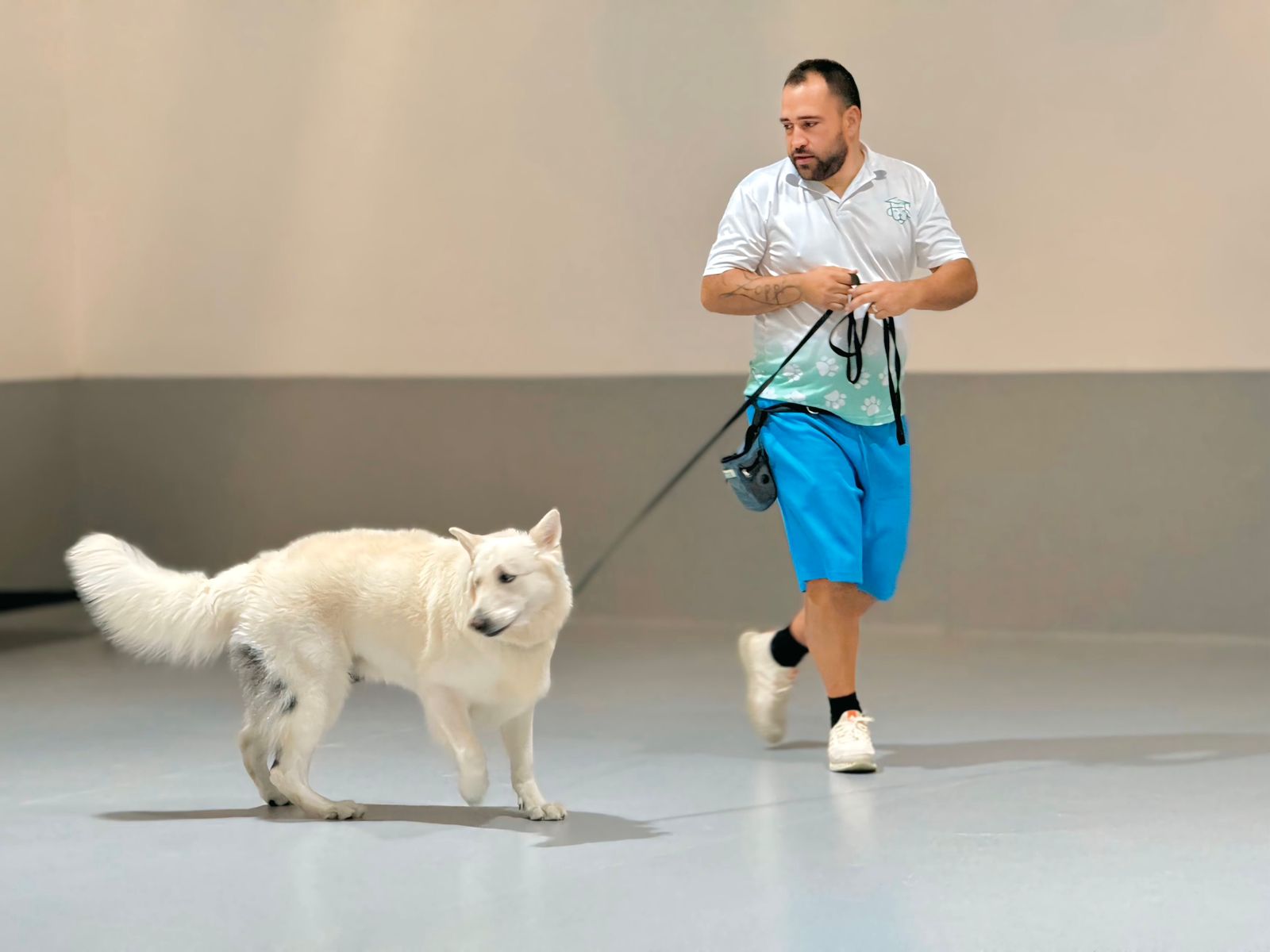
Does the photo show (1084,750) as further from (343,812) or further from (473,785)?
(343,812)

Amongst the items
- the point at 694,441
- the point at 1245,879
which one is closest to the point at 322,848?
the point at 1245,879

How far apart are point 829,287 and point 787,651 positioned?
3.34ft

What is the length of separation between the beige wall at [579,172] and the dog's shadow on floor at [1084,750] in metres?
2.00

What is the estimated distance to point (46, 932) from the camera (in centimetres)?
271

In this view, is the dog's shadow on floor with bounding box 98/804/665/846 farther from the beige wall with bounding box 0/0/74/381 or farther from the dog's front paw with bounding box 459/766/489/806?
the beige wall with bounding box 0/0/74/381

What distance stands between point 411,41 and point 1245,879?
15.7ft

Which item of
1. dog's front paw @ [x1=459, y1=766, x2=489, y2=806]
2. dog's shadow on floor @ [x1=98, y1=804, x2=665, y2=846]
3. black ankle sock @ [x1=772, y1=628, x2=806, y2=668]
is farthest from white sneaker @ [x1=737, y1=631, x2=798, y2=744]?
dog's front paw @ [x1=459, y1=766, x2=489, y2=806]

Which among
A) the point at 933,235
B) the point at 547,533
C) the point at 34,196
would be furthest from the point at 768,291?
the point at 34,196

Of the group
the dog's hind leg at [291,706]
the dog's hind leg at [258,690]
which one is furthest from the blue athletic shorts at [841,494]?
the dog's hind leg at [258,690]

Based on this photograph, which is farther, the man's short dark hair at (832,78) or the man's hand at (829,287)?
the man's short dark hair at (832,78)

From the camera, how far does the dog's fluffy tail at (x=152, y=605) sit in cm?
338

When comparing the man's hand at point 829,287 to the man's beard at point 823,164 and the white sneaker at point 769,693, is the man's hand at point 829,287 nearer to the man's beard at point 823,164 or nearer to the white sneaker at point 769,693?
the man's beard at point 823,164

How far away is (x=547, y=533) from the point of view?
323 centimetres

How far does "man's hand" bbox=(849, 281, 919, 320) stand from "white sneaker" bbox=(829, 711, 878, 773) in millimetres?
977
